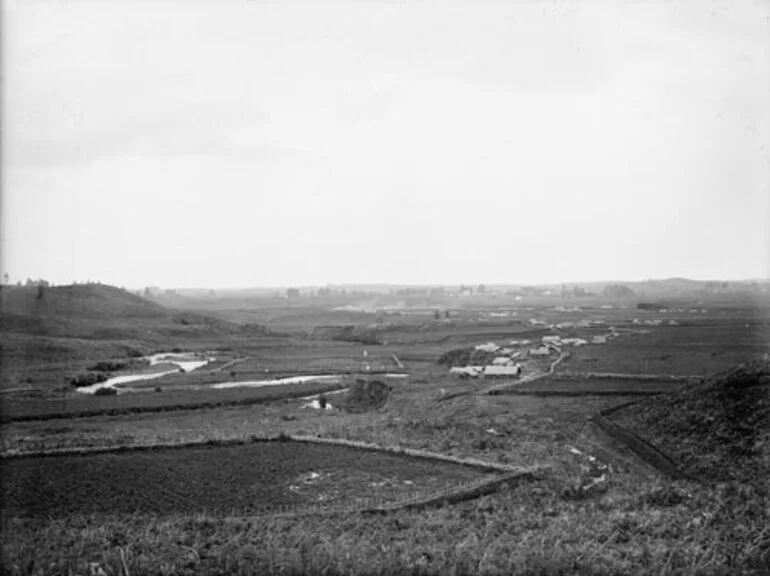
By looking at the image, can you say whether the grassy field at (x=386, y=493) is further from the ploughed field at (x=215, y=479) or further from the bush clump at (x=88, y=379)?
the bush clump at (x=88, y=379)

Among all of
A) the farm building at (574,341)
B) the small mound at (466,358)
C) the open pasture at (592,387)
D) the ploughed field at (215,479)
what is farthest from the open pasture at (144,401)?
the farm building at (574,341)

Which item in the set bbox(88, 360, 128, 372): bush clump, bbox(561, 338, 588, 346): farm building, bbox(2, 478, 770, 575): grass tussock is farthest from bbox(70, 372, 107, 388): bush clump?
bbox(561, 338, 588, 346): farm building

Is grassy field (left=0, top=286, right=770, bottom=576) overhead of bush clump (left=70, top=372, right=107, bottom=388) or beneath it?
overhead

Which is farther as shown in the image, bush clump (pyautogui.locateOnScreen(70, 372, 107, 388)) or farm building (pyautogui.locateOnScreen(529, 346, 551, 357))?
Answer: farm building (pyautogui.locateOnScreen(529, 346, 551, 357))

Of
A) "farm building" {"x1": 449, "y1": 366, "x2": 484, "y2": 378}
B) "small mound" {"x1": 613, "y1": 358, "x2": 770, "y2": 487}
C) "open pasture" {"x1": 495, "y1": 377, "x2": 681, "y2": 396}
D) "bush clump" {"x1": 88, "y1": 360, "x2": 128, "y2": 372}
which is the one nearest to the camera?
"small mound" {"x1": 613, "y1": 358, "x2": 770, "y2": 487}

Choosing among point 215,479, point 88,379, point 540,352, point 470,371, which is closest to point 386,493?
point 215,479

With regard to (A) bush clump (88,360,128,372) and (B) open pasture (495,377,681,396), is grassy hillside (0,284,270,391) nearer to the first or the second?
(A) bush clump (88,360,128,372)

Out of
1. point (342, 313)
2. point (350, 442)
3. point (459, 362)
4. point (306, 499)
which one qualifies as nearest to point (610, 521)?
point (306, 499)
